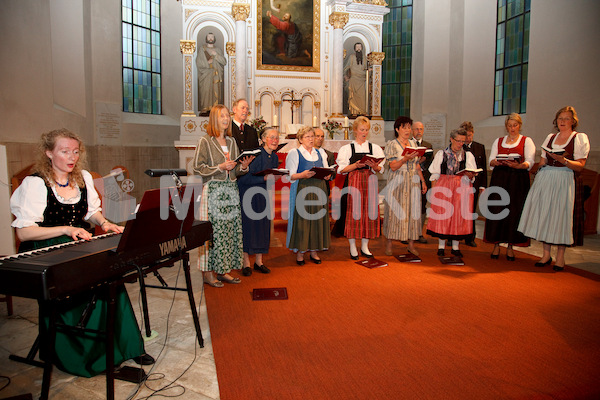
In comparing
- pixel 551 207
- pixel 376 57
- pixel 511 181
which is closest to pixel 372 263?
pixel 511 181

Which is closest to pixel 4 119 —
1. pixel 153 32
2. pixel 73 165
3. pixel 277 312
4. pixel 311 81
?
pixel 73 165

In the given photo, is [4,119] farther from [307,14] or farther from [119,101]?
[307,14]

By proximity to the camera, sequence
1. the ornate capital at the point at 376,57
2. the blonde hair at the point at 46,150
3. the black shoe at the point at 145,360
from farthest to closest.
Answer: the ornate capital at the point at 376,57, the black shoe at the point at 145,360, the blonde hair at the point at 46,150

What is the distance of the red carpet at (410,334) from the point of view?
2432 millimetres

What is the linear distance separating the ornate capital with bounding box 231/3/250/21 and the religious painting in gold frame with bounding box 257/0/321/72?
426 mm

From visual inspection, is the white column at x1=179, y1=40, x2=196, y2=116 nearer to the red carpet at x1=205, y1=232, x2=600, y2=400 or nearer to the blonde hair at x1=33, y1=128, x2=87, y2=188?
the red carpet at x1=205, y1=232, x2=600, y2=400

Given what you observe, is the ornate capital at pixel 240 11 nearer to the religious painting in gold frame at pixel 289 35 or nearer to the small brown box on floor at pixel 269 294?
the religious painting in gold frame at pixel 289 35

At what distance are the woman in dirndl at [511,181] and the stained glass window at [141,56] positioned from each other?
7.64 meters

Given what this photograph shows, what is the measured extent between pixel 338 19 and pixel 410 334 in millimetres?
8701

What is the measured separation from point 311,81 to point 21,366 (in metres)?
8.95

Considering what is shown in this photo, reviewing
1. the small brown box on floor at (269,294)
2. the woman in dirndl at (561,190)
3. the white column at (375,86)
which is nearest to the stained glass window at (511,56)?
the white column at (375,86)

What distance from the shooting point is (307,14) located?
10.3m

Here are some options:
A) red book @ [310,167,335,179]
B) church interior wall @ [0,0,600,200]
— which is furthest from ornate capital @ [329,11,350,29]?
red book @ [310,167,335,179]

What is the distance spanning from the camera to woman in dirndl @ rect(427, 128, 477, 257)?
5.05 meters
